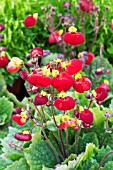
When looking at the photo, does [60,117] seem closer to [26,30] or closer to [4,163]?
[4,163]

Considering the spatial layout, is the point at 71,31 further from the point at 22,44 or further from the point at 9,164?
the point at 22,44

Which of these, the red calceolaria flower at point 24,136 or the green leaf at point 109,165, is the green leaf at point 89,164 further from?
the red calceolaria flower at point 24,136

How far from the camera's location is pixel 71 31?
193cm

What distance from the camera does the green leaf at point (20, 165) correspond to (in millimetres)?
1838

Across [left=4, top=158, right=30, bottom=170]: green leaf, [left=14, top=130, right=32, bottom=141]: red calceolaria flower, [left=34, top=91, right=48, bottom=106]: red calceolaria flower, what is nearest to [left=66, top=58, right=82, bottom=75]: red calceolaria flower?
[left=34, top=91, right=48, bottom=106]: red calceolaria flower

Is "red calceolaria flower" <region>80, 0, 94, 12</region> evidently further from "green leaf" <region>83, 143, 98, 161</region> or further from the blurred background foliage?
"green leaf" <region>83, 143, 98, 161</region>

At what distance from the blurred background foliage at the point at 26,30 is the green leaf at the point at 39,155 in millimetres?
1082

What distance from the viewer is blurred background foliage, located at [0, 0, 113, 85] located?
2912 mm

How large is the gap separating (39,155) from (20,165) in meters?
0.10

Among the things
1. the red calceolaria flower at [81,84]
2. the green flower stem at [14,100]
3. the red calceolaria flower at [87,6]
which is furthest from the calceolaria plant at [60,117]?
the red calceolaria flower at [87,6]

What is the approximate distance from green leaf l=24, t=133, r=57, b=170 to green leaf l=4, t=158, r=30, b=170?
0.08m

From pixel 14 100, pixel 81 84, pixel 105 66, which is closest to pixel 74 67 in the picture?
pixel 81 84

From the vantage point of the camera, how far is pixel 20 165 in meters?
1.86

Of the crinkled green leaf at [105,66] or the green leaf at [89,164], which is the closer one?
the green leaf at [89,164]
